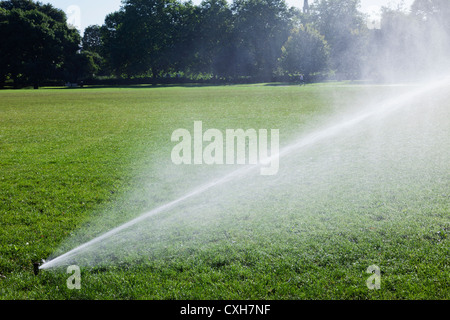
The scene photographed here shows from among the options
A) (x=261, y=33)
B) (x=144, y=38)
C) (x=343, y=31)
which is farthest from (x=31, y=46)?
(x=343, y=31)

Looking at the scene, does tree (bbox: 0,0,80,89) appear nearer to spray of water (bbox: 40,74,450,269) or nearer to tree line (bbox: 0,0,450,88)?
tree line (bbox: 0,0,450,88)

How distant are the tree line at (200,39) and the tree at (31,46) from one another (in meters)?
0.17

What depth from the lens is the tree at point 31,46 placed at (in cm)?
6391

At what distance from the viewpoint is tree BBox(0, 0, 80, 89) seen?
6391cm

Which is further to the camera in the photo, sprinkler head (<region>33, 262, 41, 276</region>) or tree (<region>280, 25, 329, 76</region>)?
tree (<region>280, 25, 329, 76</region>)

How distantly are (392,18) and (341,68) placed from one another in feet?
39.9

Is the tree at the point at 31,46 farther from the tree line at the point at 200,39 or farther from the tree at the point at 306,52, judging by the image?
the tree at the point at 306,52

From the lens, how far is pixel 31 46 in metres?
66.8

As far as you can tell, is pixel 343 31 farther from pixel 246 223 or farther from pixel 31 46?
pixel 246 223

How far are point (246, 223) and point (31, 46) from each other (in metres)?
75.7

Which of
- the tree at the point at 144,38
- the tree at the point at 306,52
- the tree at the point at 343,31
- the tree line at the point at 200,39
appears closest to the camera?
the tree at the point at 306,52

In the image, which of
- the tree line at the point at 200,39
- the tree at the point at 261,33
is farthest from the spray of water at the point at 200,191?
the tree at the point at 261,33

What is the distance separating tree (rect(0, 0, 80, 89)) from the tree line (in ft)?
0.57

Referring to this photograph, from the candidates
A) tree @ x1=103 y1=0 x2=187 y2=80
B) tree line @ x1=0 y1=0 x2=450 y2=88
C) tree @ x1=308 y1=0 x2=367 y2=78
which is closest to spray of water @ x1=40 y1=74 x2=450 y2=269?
tree line @ x1=0 y1=0 x2=450 y2=88
